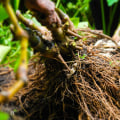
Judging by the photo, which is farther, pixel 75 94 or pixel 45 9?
pixel 75 94

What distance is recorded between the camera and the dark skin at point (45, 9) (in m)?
0.43

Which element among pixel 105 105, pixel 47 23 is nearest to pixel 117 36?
pixel 105 105

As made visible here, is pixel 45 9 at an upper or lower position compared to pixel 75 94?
upper

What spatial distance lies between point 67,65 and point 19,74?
0.43 metres

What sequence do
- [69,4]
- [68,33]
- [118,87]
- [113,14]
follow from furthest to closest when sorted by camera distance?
[69,4] → [113,14] → [118,87] → [68,33]

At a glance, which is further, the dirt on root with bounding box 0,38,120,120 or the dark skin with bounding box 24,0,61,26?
the dirt on root with bounding box 0,38,120,120

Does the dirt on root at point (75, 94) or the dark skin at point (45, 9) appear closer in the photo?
the dark skin at point (45, 9)

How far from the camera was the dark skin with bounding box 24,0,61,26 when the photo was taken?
430mm

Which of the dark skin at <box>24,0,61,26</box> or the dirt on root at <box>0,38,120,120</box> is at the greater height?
the dark skin at <box>24,0,61,26</box>

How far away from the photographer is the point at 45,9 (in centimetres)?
46

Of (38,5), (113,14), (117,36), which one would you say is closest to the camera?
(38,5)

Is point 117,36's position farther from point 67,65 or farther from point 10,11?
point 10,11

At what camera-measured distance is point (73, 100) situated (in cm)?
65

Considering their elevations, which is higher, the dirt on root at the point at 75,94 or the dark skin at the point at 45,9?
the dark skin at the point at 45,9
